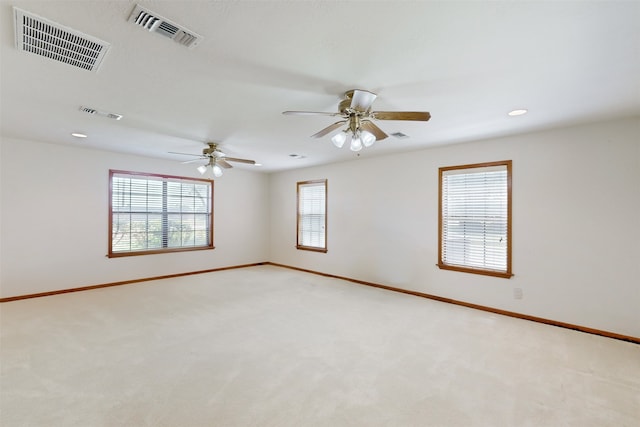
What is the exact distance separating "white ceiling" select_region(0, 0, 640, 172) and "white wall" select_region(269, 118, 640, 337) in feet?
1.52

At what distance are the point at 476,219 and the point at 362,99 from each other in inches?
114

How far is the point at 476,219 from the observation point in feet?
14.3

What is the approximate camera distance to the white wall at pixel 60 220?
174 inches

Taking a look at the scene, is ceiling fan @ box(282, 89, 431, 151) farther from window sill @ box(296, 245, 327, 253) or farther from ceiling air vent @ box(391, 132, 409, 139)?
window sill @ box(296, 245, 327, 253)

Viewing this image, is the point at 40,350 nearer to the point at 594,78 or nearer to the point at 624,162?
the point at 594,78

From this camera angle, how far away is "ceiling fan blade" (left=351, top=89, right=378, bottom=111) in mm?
2447

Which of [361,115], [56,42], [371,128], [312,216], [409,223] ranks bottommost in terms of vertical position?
[409,223]

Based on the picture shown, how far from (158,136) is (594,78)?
488 centimetres

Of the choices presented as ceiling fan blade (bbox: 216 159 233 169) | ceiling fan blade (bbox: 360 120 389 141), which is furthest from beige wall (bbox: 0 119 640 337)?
ceiling fan blade (bbox: 360 120 389 141)

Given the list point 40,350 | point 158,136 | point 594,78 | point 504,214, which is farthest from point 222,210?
point 594,78

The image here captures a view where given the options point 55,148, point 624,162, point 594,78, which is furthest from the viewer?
point 55,148

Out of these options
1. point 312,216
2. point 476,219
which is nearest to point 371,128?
point 476,219

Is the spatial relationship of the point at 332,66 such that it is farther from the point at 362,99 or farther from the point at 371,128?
the point at 371,128

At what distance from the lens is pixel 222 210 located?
694cm
